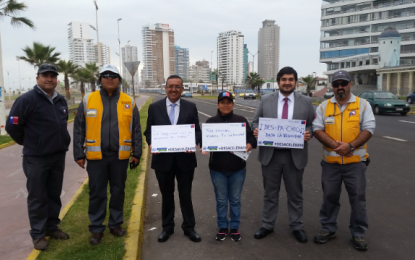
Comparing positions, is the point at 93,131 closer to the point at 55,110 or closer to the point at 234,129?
the point at 55,110

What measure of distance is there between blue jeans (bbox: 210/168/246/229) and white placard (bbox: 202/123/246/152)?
32cm

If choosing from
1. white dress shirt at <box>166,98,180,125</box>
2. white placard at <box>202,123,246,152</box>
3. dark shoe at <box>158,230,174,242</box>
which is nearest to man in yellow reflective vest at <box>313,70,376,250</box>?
white placard at <box>202,123,246,152</box>

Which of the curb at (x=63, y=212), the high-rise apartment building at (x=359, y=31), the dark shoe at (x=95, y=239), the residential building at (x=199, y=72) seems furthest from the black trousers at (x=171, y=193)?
the residential building at (x=199, y=72)

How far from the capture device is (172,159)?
12.8ft

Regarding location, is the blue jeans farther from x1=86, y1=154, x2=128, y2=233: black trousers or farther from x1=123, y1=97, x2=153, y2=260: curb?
x1=86, y1=154, x2=128, y2=233: black trousers

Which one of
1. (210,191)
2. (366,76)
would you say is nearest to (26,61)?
(210,191)

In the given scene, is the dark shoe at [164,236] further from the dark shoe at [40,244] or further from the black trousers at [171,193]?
the dark shoe at [40,244]

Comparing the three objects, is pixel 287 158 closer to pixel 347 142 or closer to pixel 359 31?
pixel 347 142

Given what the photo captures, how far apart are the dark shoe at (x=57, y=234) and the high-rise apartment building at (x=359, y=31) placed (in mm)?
59806

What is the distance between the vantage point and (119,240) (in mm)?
3791

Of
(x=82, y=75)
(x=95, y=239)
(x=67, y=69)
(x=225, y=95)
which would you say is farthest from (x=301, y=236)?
(x=82, y=75)

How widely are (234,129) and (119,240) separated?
6.26 feet

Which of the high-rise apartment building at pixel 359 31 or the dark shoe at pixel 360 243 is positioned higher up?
the high-rise apartment building at pixel 359 31

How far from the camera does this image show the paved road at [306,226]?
3652 mm
